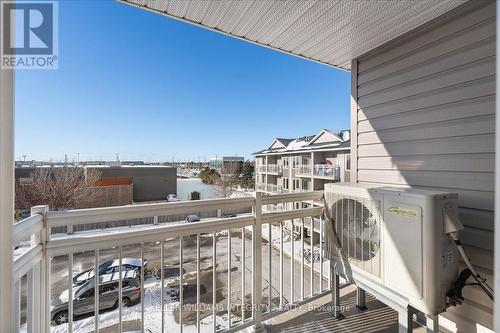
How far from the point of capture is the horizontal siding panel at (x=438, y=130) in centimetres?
142

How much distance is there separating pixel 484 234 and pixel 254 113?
13036 millimetres

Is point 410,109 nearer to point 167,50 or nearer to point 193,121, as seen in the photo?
point 167,50

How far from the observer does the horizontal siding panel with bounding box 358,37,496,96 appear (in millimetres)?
1420

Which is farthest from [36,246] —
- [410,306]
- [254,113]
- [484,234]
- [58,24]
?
[254,113]

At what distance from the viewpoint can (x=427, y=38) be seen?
5.63 feet

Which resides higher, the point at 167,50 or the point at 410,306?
the point at 167,50

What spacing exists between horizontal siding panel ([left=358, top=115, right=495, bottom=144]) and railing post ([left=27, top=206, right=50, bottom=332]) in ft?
7.93

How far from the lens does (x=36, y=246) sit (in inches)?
40.4

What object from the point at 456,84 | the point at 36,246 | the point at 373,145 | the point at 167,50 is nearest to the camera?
the point at 36,246

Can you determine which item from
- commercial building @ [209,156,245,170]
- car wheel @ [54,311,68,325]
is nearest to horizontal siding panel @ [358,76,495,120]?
car wheel @ [54,311,68,325]

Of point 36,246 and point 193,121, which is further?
point 193,121

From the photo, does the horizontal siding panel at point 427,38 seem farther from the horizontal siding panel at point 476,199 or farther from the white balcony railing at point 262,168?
the white balcony railing at point 262,168

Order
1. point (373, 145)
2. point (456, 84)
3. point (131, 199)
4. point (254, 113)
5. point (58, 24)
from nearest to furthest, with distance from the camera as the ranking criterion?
point (58, 24)
point (456, 84)
point (373, 145)
point (131, 199)
point (254, 113)

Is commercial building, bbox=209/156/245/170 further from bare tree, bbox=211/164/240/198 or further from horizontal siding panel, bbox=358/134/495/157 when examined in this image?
horizontal siding panel, bbox=358/134/495/157
